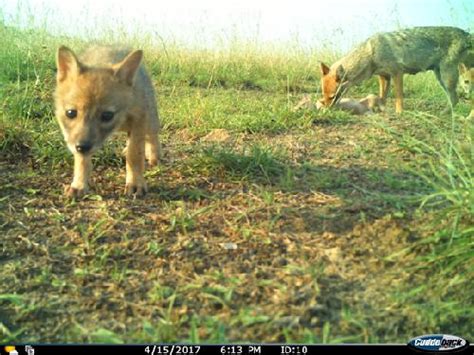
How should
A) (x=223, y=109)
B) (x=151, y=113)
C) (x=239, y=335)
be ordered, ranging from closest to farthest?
(x=239, y=335) < (x=151, y=113) < (x=223, y=109)

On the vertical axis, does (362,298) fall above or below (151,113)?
below

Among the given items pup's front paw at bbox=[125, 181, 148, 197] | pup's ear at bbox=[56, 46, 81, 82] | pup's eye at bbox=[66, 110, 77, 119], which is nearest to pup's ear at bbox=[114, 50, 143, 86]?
pup's ear at bbox=[56, 46, 81, 82]

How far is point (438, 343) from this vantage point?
6.09ft

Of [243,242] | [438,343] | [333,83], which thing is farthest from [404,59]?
[438,343]

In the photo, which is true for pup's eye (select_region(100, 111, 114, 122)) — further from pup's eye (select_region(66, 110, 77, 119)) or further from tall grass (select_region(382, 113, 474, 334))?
tall grass (select_region(382, 113, 474, 334))

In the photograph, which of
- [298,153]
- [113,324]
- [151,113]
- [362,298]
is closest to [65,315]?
[113,324]

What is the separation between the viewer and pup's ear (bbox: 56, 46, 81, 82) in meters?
3.39

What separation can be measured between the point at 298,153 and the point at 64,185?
1747 mm

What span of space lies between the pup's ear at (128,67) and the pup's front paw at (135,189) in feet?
2.16

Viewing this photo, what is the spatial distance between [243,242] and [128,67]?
4.90ft

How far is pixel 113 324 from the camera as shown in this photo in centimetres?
209

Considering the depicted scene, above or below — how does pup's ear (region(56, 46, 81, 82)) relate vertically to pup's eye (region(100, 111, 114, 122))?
above

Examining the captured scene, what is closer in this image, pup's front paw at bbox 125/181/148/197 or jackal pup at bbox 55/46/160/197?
jackal pup at bbox 55/46/160/197

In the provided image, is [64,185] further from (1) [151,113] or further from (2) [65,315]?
(2) [65,315]
